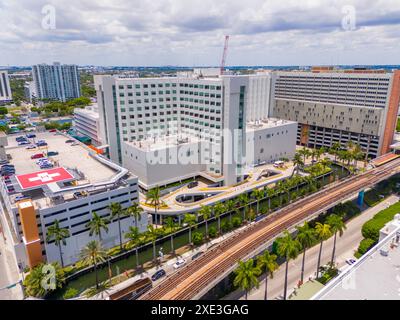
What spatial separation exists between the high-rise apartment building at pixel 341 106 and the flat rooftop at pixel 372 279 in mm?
94658

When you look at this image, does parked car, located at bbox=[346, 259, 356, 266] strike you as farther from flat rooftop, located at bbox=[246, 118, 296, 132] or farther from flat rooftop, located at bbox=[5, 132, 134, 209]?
flat rooftop, located at bbox=[246, 118, 296, 132]

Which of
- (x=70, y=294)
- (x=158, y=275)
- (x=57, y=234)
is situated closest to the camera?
(x=70, y=294)

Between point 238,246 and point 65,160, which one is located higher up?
point 65,160

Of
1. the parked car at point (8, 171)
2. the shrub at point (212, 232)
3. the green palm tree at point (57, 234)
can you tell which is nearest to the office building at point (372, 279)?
the shrub at point (212, 232)

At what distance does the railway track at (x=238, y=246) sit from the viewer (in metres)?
54.7

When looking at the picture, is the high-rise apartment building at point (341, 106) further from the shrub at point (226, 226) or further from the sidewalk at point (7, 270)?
the sidewalk at point (7, 270)

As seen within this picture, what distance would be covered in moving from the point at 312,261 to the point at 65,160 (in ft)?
260

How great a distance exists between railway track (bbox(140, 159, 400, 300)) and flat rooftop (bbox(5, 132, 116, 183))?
35.2 metres

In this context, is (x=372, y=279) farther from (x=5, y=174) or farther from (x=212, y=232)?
(x=5, y=174)

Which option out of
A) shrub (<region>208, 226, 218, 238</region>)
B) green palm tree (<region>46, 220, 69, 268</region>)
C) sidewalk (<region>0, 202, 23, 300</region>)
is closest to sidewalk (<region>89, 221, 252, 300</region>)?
shrub (<region>208, 226, 218, 238</region>)

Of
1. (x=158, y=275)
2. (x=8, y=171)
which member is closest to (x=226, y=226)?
(x=158, y=275)

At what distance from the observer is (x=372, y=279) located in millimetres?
44156

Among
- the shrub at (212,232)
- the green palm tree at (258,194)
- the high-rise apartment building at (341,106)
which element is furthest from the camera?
the high-rise apartment building at (341,106)

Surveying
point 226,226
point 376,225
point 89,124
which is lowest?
point 226,226
